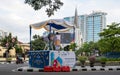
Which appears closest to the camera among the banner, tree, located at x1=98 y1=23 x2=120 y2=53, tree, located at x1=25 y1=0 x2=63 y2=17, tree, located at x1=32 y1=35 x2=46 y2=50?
tree, located at x1=25 y1=0 x2=63 y2=17

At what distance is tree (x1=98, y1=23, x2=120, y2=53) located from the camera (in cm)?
5228

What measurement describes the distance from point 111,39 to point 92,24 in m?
122

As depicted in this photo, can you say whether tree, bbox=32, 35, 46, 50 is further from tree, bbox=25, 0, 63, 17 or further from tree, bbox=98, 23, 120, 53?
tree, bbox=25, 0, 63, 17

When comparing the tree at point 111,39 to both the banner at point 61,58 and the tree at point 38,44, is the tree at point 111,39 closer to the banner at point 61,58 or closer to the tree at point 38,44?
the tree at point 38,44

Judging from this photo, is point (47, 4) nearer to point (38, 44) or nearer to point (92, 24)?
point (38, 44)

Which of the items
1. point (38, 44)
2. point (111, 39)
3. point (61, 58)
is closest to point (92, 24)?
point (38, 44)

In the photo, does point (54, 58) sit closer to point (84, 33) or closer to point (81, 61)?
point (81, 61)

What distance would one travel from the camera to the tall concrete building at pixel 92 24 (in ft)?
557

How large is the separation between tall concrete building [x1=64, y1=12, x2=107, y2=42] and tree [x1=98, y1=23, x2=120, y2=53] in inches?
4374

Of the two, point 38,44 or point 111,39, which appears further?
point 38,44

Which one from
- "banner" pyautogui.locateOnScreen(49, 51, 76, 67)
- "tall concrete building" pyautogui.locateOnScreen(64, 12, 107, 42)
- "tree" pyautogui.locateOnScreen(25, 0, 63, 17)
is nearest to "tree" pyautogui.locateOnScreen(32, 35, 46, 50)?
"banner" pyautogui.locateOnScreen(49, 51, 76, 67)

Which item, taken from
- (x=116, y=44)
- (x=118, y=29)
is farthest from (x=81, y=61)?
(x=118, y=29)

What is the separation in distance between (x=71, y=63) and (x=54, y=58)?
2102mm

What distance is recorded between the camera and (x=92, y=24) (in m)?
175
